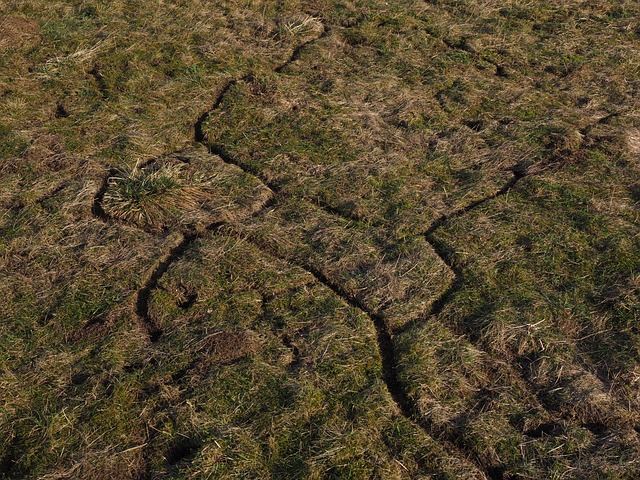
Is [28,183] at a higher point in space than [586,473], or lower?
higher

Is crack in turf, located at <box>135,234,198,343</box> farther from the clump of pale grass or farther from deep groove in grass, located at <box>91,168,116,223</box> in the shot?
deep groove in grass, located at <box>91,168,116,223</box>

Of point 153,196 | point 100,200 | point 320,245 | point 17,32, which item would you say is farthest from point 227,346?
point 17,32

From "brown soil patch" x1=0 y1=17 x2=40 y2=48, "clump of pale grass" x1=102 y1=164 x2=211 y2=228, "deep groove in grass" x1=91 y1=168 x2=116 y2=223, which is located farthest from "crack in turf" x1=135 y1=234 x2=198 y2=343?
"brown soil patch" x1=0 y1=17 x2=40 y2=48

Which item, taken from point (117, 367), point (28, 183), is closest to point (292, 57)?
point (28, 183)

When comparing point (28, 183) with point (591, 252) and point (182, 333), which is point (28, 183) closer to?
point (182, 333)

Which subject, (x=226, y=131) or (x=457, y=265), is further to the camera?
(x=226, y=131)

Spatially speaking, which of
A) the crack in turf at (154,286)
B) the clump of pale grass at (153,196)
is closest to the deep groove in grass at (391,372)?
the crack in turf at (154,286)
